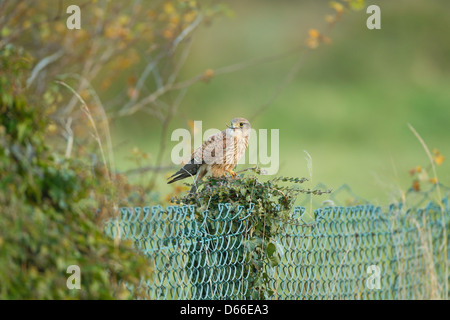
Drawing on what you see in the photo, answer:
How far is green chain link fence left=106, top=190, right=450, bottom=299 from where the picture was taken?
2807mm

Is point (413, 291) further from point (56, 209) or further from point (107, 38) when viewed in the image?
point (107, 38)

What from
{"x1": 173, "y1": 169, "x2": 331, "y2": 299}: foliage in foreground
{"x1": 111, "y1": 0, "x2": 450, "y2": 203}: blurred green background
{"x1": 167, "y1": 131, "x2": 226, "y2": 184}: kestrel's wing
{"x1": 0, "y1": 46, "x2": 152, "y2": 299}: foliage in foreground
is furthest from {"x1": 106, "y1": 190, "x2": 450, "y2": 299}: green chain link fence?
{"x1": 111, "y1": 0, "x2": 450, "y2": 203}: blurred green background

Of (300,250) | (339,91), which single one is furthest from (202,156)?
(339,91)

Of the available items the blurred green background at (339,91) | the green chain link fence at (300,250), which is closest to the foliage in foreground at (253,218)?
the green chain link fence at (300,250)

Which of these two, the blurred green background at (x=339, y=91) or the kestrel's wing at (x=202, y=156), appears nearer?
the kestrel's wing at (x=202, y=156)

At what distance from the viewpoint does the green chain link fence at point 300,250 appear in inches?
110

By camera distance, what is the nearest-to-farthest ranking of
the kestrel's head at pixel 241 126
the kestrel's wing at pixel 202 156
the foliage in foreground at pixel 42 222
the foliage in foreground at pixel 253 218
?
1. the foliage in foreground at pixel 42 222
2. the foliage in foreground at pixel 253 218
3. the kestrel's wing at pixel 202 156
4. the kestrel's head at pixel 241 126

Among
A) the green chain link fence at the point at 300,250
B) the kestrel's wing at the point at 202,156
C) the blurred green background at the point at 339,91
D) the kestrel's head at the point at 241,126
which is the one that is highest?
the blurred green background at the point at 339,91

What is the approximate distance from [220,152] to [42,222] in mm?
2737

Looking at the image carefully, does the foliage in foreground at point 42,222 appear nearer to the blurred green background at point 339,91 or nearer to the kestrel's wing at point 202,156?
the kestrel's wing at point 202,156

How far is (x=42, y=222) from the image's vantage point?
6.91ft

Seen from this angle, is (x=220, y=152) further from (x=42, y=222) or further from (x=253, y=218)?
(x=42, y=222)

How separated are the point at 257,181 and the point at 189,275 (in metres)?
0.56

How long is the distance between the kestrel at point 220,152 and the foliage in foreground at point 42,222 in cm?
235
